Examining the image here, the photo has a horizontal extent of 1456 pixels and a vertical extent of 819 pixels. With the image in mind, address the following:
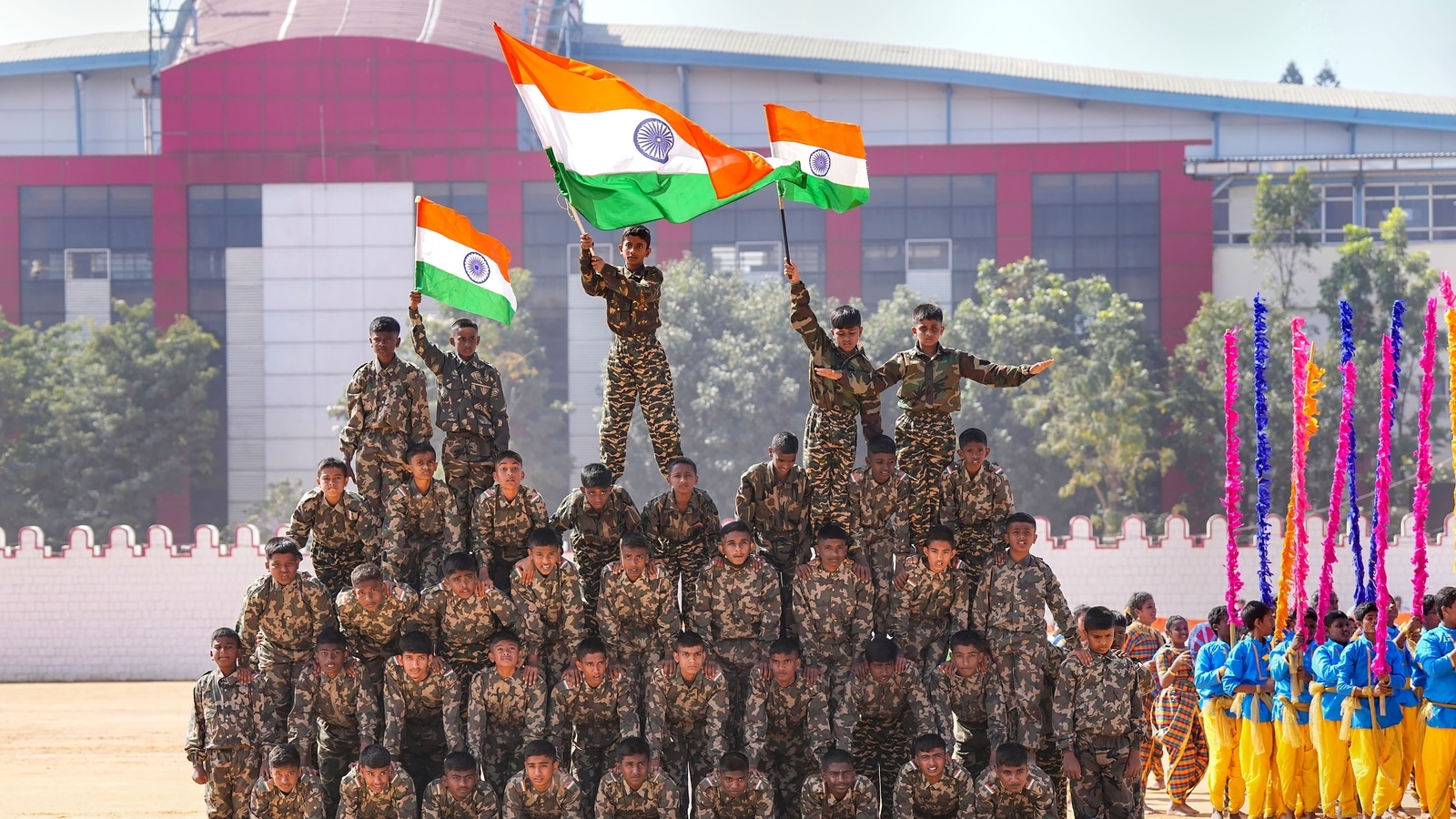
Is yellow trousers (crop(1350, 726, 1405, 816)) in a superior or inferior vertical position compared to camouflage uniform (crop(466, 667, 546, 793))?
inferior

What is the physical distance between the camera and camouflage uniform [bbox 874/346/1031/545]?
1225 centimetres

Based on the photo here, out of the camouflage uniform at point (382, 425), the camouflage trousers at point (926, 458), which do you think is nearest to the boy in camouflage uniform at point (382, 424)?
the camouflage uniform at point (382, 425)

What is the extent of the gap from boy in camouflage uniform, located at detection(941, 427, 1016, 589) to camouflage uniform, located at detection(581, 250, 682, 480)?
6.73 ft

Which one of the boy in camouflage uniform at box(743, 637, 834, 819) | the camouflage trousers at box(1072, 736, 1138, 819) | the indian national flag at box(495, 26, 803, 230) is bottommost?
the camouflage trousers at box(1072, 736, 1138, 819)

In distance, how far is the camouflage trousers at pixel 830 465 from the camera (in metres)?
12.3

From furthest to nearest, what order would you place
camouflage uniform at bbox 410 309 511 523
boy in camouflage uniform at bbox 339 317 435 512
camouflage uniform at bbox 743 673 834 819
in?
1. camouflage uniform at bbox 410 309 511 523
2. boy in camouflage uniform at bbox 339 317 435 512
3. camouflage uniform at bbox 743 673 834 819

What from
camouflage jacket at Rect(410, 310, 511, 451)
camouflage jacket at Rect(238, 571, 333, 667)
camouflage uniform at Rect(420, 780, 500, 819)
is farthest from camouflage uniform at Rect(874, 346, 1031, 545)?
camouflage jacket at Rect(238, 571, 333, 667)

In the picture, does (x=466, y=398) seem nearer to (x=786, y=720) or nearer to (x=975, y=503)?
(x=786, y=720)

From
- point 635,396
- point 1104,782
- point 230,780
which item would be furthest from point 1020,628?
point 230,780

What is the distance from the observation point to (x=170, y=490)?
43000 millimetres

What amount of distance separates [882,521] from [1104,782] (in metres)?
2.37

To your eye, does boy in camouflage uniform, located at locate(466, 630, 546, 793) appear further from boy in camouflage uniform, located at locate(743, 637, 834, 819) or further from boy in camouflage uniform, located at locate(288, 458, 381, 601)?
boy in camouflage uniform, located at locate(288, 458, 381, 601)

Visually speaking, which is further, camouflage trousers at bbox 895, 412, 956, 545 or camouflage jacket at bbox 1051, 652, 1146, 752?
camouflage trousers at bbox 895, 412, 956, 545

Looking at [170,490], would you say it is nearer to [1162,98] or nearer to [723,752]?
[1162,98]
